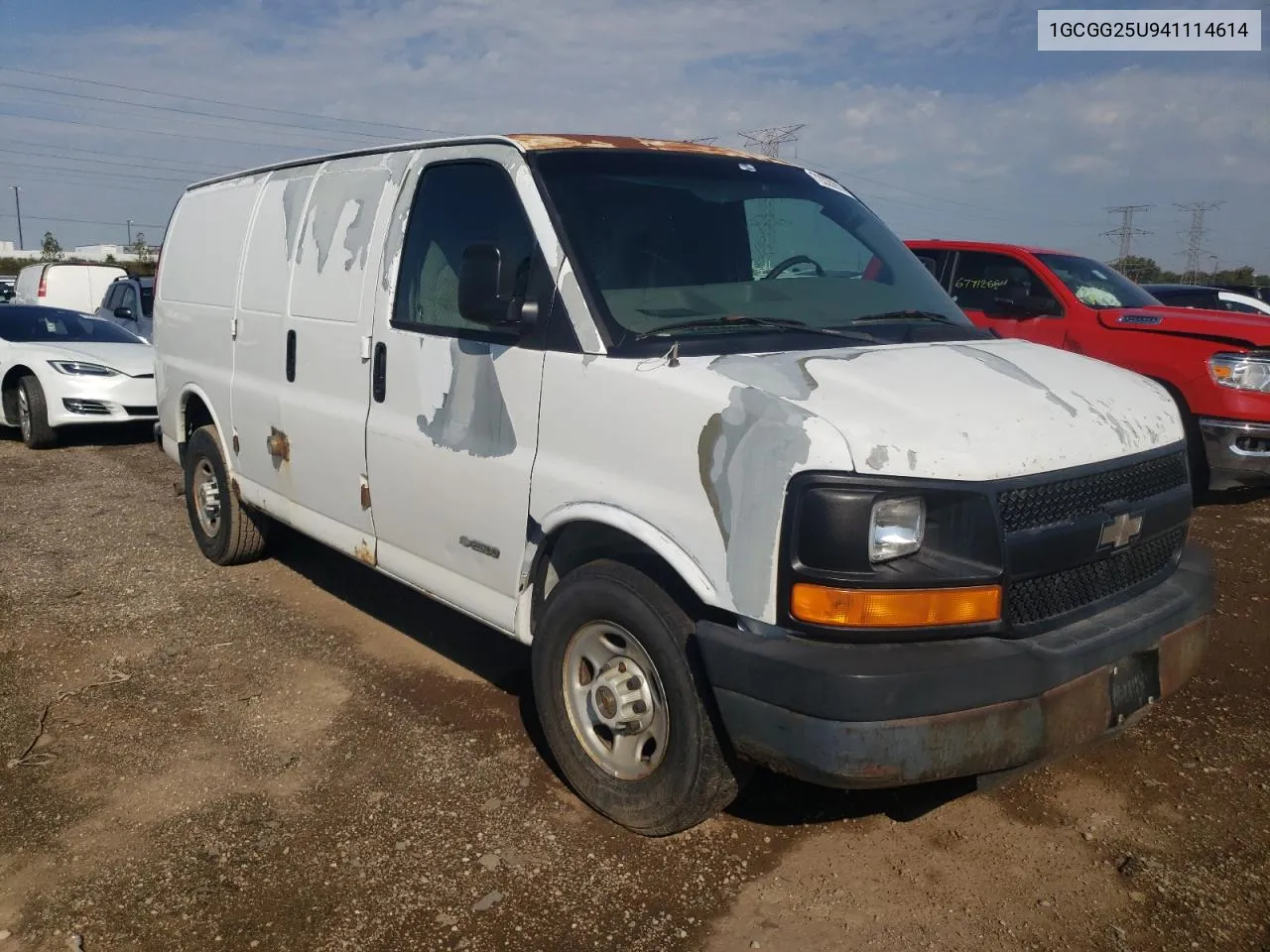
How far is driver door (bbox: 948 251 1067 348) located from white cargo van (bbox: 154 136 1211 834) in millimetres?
4545

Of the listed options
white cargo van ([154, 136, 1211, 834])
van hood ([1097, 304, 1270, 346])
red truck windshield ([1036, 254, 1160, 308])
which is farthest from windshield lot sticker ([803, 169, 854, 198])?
red truck windshield ([1036, 254, 1160, 308])

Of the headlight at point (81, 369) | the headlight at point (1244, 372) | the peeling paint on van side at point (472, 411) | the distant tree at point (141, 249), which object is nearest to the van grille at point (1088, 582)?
the peeling paint on van side at point (472, 411)

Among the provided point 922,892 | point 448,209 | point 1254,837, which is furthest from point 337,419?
point 1254,837

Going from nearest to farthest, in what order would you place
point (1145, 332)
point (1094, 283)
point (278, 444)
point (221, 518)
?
point (278, 444), point (221, 518), point (1145, 332), point (1094, 283)

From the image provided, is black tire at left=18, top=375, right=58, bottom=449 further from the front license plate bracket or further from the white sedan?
the front license plate bracket

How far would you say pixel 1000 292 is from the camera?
823cm

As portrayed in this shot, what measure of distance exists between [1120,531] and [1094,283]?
6.29m

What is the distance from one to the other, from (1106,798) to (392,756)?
248 centimetres

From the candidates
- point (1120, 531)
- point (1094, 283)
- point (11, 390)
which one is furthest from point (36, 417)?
point (1120, 531)

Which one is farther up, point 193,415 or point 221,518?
point 193,415

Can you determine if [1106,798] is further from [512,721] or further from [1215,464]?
[1215,464]

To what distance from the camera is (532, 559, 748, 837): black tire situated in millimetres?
2982

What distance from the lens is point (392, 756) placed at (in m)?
3.92

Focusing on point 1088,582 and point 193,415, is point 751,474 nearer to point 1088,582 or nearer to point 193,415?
point 1088,582
